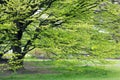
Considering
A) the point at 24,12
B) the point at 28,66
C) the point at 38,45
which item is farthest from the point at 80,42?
the point at 28,66

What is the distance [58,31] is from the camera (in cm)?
1697

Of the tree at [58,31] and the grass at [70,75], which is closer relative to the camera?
the tree at [58,31]

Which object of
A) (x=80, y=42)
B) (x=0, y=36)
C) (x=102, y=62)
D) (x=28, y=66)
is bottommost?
(x=28, y=66)

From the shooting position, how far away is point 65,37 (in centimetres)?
1667

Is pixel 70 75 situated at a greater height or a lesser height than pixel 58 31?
lesser

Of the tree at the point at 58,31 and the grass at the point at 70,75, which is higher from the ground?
the tree at the point at 58,31

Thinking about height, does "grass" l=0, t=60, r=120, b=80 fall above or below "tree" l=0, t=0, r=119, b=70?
below

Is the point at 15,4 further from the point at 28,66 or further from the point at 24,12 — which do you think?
the point at 28,66

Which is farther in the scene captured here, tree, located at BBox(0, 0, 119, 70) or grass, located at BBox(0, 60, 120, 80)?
grass, located at BBox(0, 60, 120, 80)

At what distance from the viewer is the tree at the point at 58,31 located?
625 inches

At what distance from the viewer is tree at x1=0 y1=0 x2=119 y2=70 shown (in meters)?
15.9

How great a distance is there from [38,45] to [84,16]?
9.92 ft

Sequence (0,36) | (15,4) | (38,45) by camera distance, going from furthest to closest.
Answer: (38,45) → (0,36) → (15,4)

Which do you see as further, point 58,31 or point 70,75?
point 70,75
